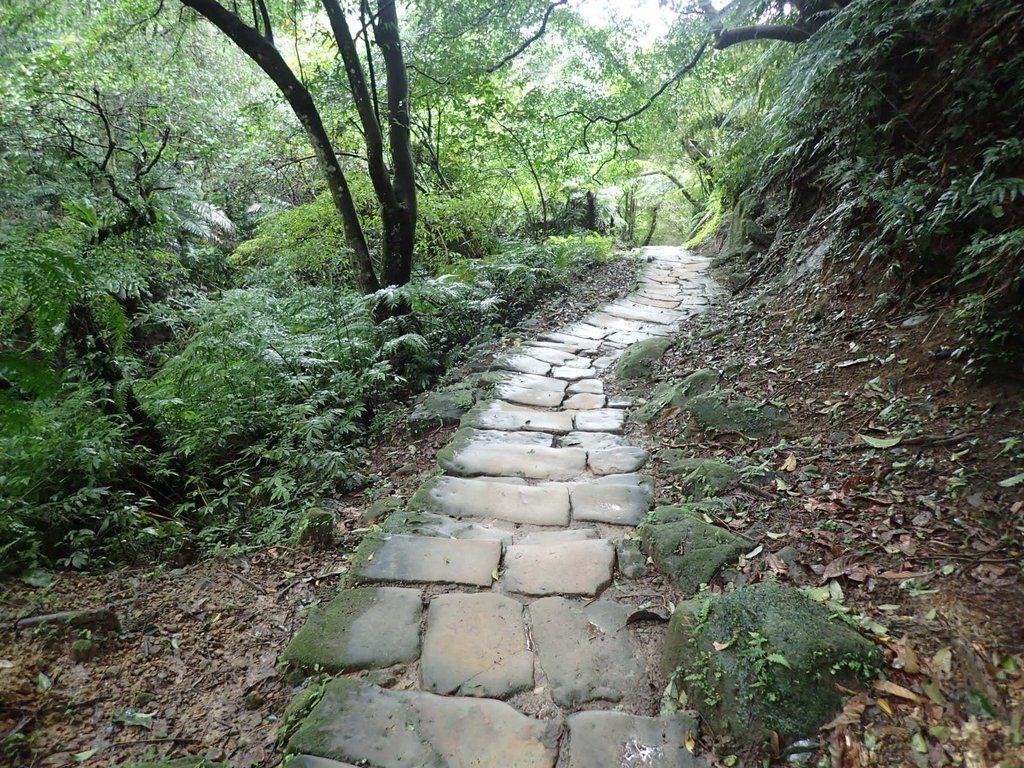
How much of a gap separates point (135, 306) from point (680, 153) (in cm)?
1365

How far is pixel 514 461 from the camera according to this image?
3.33 m

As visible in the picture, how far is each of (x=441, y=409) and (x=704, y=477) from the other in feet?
6.75

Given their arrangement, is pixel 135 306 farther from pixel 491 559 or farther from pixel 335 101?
pixel 491 559

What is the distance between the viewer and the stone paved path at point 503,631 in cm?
157

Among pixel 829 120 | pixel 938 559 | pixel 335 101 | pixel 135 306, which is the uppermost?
pixel 335 101

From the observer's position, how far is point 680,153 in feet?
46.5

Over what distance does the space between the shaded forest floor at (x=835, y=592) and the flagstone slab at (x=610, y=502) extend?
0.49 ft

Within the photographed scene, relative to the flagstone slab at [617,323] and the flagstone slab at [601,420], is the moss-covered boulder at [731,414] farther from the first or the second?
the flagstone slab at [617,323]

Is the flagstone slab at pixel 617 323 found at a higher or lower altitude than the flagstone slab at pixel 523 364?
higher

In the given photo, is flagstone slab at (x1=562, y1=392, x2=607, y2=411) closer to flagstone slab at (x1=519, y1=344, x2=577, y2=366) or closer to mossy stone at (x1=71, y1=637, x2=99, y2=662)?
flagstone slab at (x1=519, y1=344, x2=577, y2=366)

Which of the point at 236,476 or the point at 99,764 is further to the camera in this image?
the point at 236,476

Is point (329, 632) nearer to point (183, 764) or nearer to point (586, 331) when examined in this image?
point (183, 764)

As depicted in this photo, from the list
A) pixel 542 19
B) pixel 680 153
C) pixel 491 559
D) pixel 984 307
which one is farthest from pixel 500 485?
pixel 680 153

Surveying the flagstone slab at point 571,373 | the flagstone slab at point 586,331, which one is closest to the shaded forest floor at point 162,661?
the flagstone slab at point 571,373
